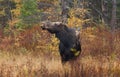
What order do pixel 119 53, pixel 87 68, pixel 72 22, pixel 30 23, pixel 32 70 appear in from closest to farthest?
pixel 87 68
pixel 32 70
pixel 119 53
pixel 72 22
pixel 30 23

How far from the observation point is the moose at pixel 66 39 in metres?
8.50

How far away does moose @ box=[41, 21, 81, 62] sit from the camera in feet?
27.9

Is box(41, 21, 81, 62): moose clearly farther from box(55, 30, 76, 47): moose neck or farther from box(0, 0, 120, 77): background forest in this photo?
box(0, 0, 120, 77): background forest

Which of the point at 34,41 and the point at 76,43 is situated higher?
the point at 76,43

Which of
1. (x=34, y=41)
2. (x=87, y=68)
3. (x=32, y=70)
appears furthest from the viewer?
(x=34, y=41)

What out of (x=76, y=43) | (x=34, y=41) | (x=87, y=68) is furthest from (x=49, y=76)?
(x=34, y=41)

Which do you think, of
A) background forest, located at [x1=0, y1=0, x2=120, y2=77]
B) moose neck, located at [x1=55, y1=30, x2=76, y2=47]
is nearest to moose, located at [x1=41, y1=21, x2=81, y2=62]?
moose neck, located at [x1=55, y1=30, x2=76, y2=47]

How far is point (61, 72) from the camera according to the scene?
766 cm

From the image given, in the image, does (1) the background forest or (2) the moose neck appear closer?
(1) the background forest

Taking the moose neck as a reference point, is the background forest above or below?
below

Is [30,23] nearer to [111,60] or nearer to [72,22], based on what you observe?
[72,22]

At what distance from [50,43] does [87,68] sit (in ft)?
15.3

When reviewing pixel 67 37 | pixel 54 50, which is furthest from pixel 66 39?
pixel 54 50

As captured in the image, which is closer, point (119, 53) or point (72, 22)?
point (119, 53)
